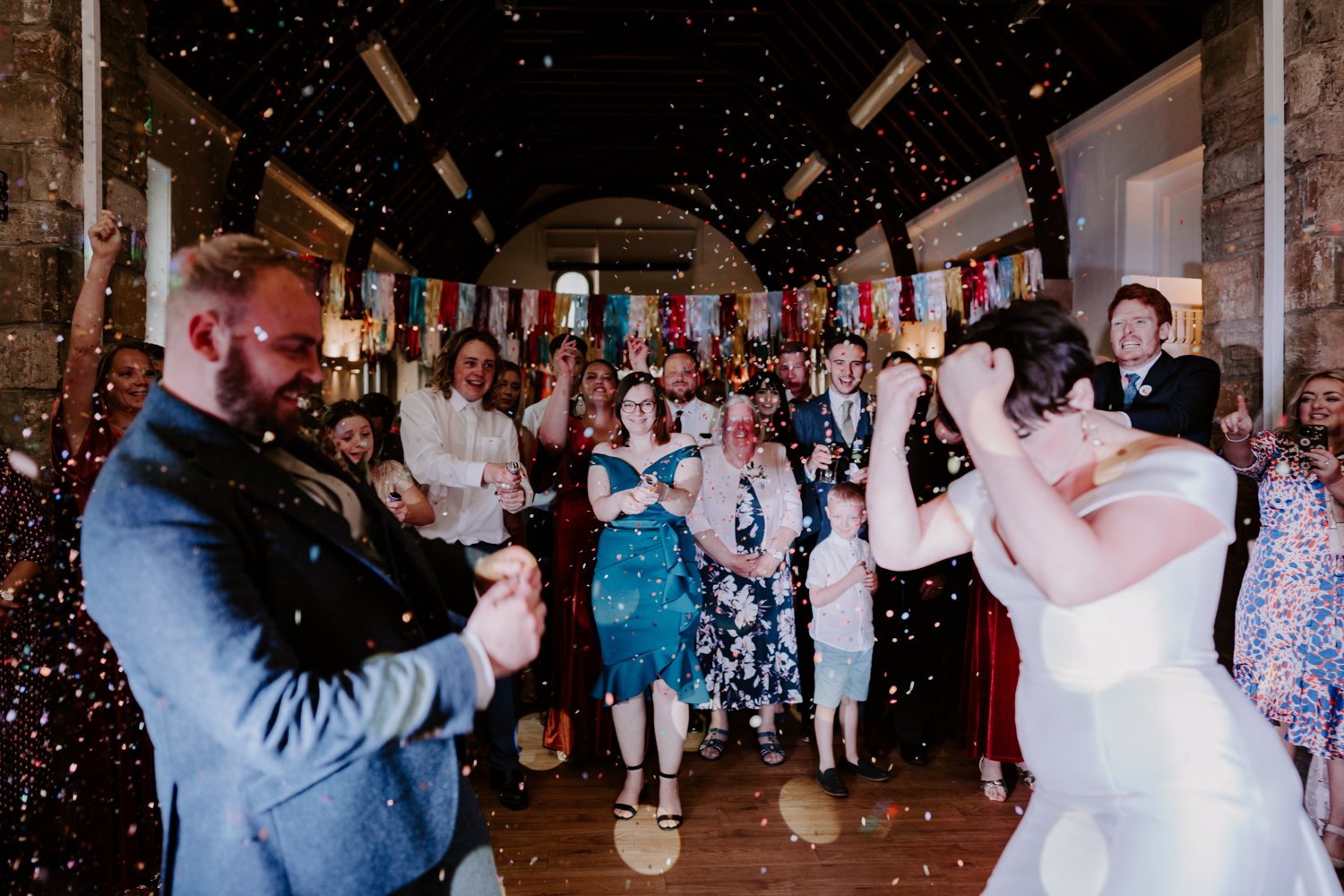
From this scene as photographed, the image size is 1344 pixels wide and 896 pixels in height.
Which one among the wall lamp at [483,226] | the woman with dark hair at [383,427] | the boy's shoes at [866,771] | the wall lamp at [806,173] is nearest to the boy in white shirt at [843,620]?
the boy's shoes at [866,771]

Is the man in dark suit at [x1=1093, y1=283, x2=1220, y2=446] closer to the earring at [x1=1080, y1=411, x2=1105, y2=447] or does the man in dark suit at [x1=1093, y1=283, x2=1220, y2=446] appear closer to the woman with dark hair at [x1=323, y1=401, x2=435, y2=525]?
the earring at [x1=1080, y1=411, x2=1105, y2=447]

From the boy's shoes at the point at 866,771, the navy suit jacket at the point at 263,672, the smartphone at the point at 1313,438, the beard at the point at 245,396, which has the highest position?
the beard at the point at 245,396

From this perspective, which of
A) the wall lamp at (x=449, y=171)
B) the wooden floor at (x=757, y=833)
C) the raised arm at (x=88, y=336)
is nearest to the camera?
the raised arm at (x=88, y=336)

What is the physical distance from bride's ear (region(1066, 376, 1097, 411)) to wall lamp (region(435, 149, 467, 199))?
7941 mm

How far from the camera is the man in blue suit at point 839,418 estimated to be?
12.5 ft

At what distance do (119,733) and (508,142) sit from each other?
30.9ft

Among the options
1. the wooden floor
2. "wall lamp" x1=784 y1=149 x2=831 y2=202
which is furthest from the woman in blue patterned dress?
"wall lamp" x1=784 y1=149 x2=831 y2=202

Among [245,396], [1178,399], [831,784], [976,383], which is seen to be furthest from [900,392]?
[831,784]

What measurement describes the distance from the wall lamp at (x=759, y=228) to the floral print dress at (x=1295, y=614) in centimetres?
937

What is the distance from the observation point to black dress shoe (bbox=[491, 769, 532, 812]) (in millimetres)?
3176

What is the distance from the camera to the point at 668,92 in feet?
29.2

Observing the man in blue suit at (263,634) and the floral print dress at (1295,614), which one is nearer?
the man in blue suit at (263,634)

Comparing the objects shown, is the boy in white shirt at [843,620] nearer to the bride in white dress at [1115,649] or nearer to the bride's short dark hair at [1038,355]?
the bride in white dress at [1115,649]

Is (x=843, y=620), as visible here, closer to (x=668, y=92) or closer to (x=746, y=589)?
(x=746, y=589)
